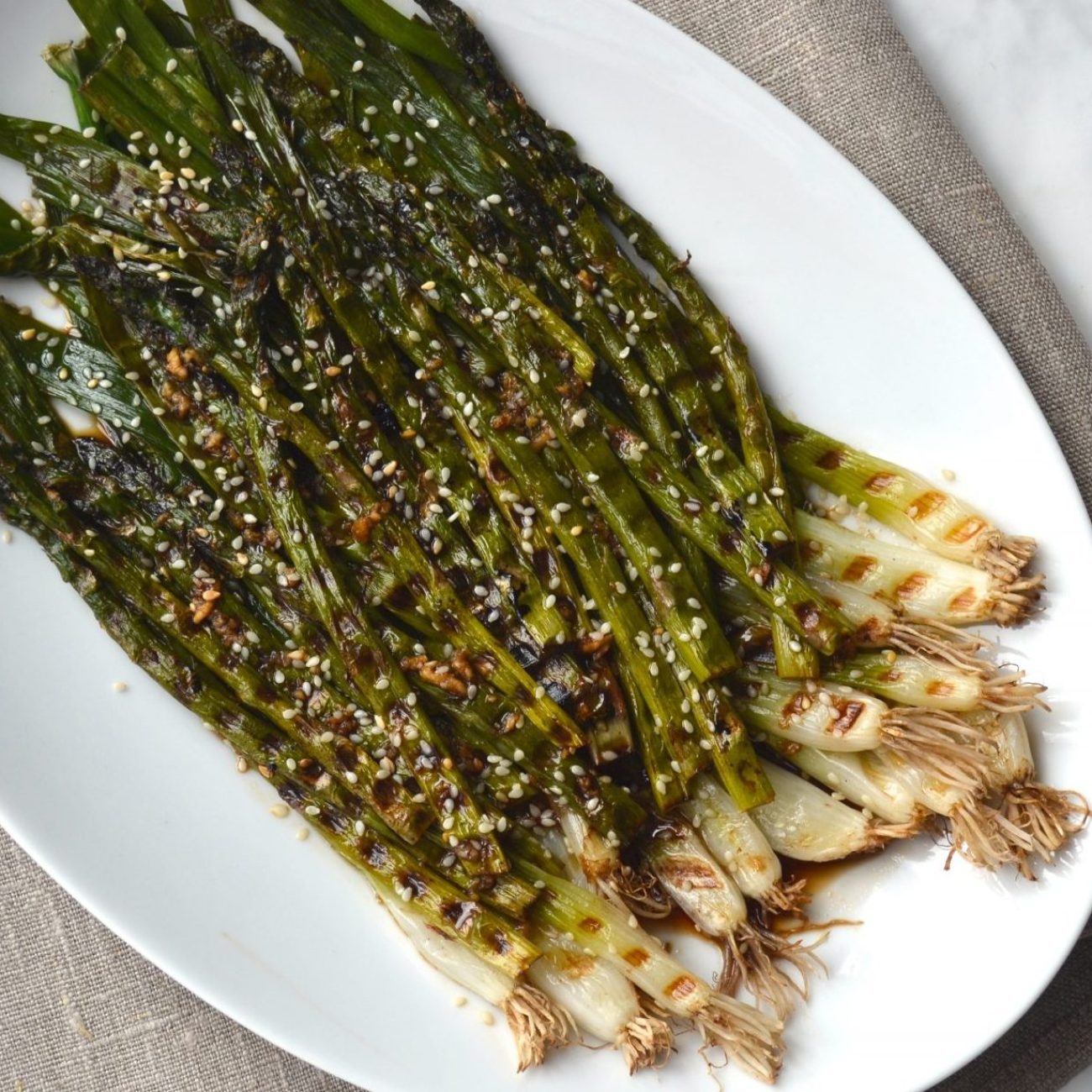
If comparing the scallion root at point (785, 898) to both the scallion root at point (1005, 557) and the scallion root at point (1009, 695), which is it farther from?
the scallion root at point (1005, 557)

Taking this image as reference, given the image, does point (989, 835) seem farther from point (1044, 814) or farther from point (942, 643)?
point (942, 643)

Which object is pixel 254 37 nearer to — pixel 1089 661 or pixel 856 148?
pixel 856 148

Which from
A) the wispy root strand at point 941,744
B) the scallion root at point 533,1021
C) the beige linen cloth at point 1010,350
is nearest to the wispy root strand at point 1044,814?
the wispy root strand at point 941,744

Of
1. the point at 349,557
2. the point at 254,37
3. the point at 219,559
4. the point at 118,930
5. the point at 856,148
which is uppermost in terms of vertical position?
the point at 856,148

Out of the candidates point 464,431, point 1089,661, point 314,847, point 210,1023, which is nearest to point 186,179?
point 464,431

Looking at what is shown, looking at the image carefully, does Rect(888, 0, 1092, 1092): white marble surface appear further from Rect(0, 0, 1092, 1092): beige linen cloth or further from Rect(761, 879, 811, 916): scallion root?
Rect(761, 879, 811, 916): scallion root
